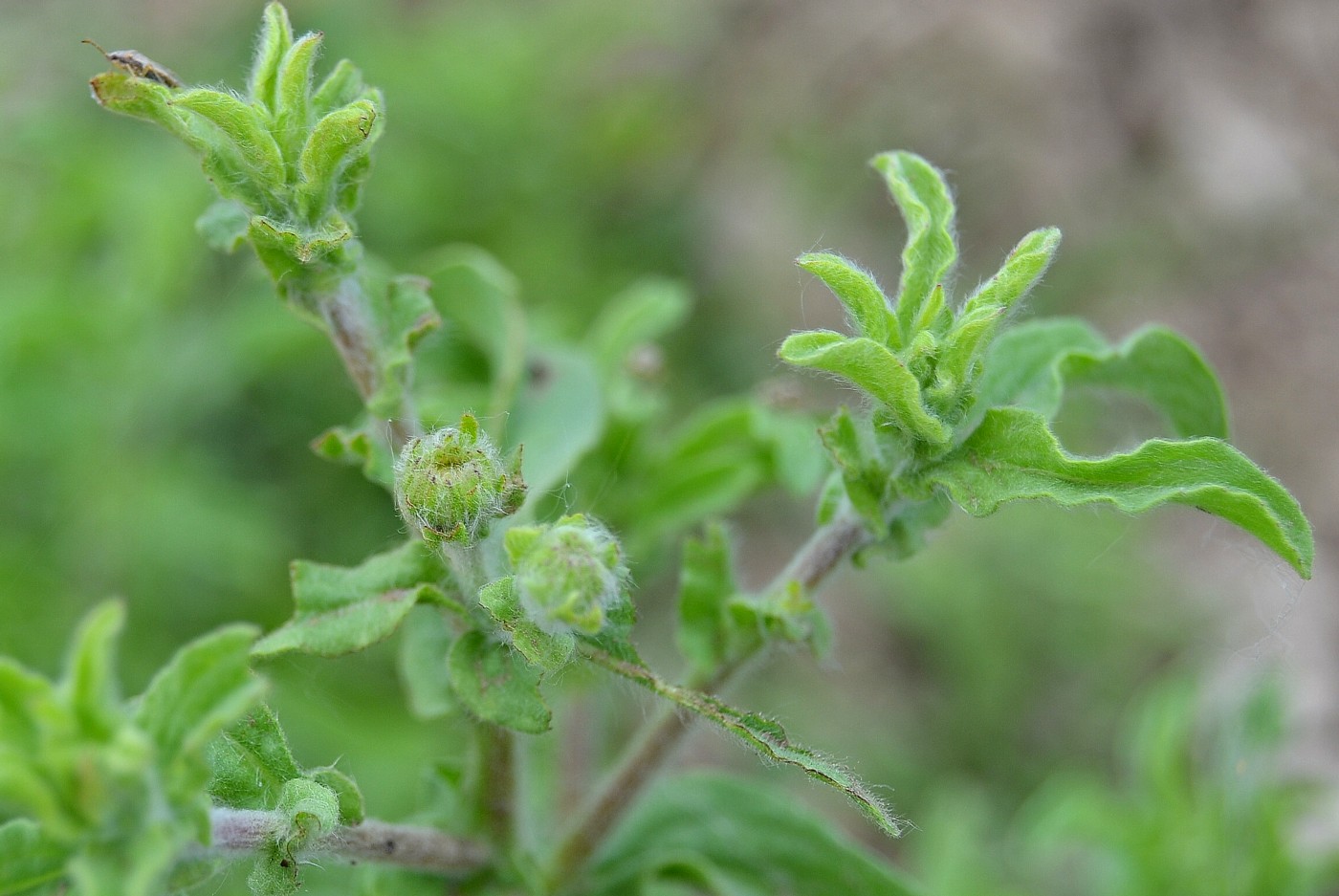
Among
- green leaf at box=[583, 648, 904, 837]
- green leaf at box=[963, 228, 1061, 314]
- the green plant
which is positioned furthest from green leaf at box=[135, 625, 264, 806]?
green leaf at box=[963, 228, 1061, 314]

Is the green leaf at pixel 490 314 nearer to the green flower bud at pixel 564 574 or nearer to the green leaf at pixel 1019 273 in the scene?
the green flower bud at pixel 564 574

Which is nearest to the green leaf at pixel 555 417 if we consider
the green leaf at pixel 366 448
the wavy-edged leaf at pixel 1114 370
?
the green leaf at pixel 366 448

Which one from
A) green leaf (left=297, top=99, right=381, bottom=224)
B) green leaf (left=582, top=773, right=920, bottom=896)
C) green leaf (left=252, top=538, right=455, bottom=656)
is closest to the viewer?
green leaf (left=297, top=99, right=381, bottom=224)

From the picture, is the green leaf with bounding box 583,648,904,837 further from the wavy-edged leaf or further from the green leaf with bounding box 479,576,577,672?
the wavy-edged leaf

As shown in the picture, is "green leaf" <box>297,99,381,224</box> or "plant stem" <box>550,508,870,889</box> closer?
"green leaf" <box>297,99,381,224</box>

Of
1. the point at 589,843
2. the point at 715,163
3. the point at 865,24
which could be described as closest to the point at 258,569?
the point at 589,843

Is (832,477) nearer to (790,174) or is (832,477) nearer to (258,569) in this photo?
(258,569)

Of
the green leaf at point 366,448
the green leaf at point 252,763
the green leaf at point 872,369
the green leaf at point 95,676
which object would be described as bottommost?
the green leaf at point 95,676

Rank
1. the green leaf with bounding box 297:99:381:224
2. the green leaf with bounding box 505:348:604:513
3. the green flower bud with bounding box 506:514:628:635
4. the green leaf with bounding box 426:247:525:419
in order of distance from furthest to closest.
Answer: the green leaf with bounding box 426:247:525:419
the green leaf with bounding box 505:348:604:513
the green leaf with bounding box 297:99:381:224
the green flower bud with bounding box 506:514:628:635
